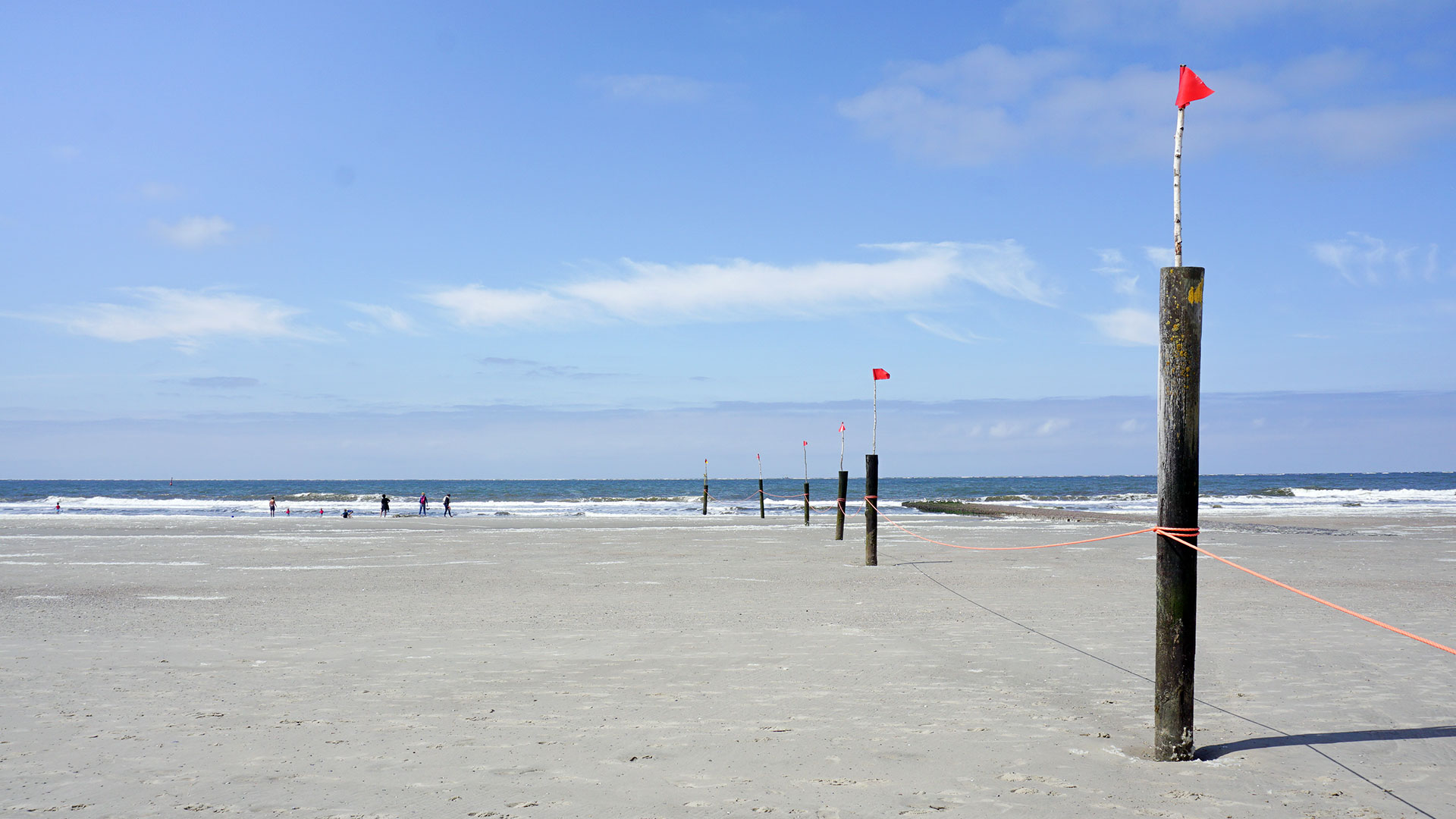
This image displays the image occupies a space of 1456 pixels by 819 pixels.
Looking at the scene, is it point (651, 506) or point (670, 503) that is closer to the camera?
point (651, 506)

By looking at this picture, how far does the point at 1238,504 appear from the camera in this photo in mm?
54000

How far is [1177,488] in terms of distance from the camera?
519 cm

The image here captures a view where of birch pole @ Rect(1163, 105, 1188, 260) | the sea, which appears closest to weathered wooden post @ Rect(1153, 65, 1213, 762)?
birch pole @ Rect(1163, 105, 1188, 260)

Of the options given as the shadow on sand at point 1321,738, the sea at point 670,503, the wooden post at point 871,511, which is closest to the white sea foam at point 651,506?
the sea at point 670,503

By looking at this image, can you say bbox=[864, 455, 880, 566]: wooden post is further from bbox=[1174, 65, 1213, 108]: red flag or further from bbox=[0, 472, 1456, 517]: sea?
bbox=[0, 472, 1456, 517]: sea

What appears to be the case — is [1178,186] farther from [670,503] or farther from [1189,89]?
[670,503]

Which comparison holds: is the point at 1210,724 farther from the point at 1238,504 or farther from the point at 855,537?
the point at 1238,504

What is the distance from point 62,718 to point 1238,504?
194 feet

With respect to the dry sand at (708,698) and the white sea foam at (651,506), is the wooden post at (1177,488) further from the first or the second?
the white sea foam at (651,506)

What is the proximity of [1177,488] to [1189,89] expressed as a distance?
7.41 ft

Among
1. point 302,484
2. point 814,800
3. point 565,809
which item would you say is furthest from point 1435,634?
point 302,484

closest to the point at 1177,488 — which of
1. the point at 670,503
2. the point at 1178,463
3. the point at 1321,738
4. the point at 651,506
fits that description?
the point at 1178,463

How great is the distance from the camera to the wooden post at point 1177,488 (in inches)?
205

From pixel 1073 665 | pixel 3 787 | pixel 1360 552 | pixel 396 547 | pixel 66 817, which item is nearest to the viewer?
pixel 66 817
